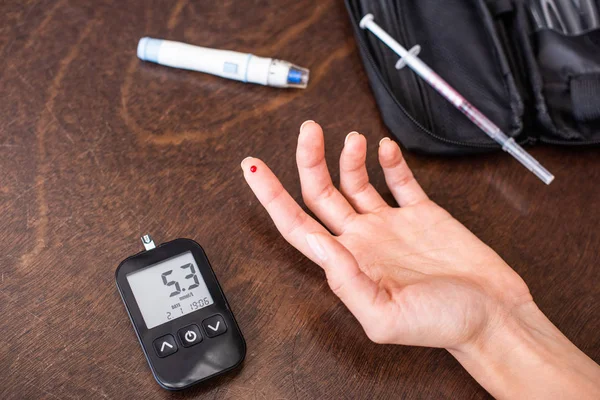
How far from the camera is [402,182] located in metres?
0.71

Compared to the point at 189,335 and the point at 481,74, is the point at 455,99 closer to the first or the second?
the point at 481,74

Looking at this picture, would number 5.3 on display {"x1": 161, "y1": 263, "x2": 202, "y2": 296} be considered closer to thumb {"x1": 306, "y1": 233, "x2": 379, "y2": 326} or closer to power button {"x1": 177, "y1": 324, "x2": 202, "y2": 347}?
power button {"x1": 177, "y1": 324, "x2": 202, "y2": 347}

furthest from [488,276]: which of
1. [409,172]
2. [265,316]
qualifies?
[265,316]

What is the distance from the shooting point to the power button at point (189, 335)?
0.60 metres

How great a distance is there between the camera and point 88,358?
60cm

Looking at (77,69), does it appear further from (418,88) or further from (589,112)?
(589,112)

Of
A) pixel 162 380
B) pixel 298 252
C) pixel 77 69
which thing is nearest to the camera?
pixel 162 380

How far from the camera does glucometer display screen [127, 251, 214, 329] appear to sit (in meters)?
0.61

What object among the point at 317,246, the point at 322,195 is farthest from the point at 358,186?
the point at 317,246

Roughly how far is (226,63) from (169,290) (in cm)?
34

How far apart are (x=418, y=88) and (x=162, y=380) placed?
1.67 feet

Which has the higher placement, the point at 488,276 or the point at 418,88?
the point at 418,88

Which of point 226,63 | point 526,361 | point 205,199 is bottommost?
point 526,361

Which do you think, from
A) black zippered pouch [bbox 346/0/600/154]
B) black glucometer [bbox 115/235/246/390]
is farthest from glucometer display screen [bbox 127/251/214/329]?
black zippered pouch [bbox 346/0/600/154]
